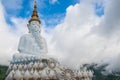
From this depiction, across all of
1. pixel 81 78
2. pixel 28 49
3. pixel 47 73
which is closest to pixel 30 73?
pixel 47 73

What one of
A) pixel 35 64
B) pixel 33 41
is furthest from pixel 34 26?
pixel 35 64

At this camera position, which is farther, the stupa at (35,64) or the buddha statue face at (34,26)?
the buddha statue face at (34,26)

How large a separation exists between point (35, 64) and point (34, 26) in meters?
6.10

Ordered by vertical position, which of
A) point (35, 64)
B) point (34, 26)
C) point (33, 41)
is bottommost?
point (35, 64)

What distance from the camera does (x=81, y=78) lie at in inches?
686

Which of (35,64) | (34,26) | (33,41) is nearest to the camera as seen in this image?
(35,64)

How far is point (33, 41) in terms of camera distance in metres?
22.5

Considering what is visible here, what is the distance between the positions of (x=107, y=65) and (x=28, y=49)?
35347 mm

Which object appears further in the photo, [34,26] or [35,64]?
[34,26]

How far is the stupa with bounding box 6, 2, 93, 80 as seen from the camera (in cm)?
1573

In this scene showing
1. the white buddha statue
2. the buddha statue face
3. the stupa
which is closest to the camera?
the stupa

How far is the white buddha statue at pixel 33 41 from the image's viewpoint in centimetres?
2212

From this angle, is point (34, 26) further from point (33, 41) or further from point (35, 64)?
point (35, 64)

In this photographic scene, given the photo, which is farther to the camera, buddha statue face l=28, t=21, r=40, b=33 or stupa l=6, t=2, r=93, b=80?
buddha statue face l=28, t=21, r=40, b=33
